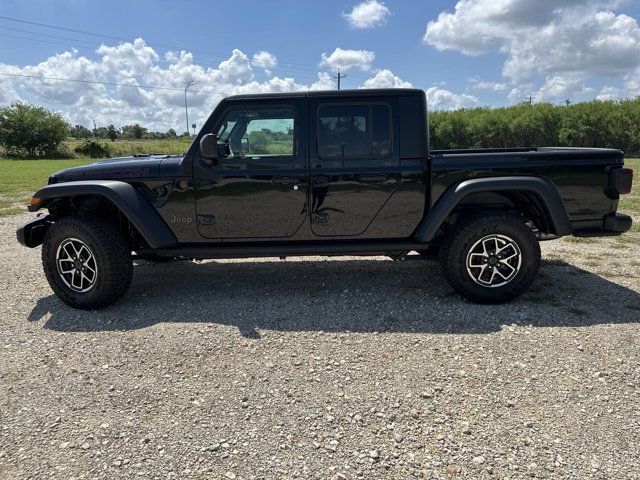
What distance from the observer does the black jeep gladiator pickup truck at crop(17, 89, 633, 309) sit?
3.93 meters

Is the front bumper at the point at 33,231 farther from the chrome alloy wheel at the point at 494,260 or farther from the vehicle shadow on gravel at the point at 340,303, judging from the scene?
the chrome alloy wheel at the point at 494,260

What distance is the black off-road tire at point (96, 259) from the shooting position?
3957 mm

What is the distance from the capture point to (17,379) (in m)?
2.98

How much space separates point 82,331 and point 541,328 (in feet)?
12.4

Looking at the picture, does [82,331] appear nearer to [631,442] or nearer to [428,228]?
[428,228]

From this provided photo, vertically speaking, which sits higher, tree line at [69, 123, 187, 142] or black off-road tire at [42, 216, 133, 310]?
tree line at [69, 123, 187, 142]

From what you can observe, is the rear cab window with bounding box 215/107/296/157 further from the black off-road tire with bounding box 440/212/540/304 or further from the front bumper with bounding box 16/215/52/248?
the front bumper with bounding box 16/215/52/248

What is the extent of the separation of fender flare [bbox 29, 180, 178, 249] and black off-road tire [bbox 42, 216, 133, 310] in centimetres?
28

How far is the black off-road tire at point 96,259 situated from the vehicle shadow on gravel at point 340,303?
148mm

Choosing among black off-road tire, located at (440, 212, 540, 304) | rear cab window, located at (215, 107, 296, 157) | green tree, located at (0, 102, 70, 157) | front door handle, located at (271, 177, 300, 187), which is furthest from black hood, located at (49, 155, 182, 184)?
green tree, located at (0, 102, 70, 157)

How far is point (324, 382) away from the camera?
9.38ft

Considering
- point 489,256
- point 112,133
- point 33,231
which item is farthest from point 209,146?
point 112,133

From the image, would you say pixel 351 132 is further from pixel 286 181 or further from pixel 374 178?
pixel 286 181

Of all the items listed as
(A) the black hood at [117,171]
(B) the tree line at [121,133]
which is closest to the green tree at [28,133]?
(B) the tree line at [121,133]
